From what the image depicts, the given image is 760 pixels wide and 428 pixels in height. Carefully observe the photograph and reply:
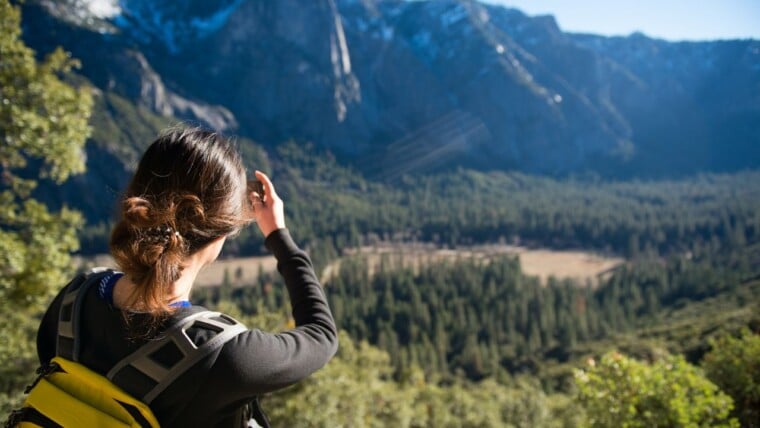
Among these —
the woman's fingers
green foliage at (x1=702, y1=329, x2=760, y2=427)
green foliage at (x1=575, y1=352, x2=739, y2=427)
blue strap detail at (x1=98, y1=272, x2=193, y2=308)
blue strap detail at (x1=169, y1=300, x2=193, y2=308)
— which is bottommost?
green foliage at (x1=702, y1=329, x2=760, y2=427)

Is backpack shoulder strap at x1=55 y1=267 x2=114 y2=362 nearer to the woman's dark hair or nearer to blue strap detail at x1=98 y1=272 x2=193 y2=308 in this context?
blue strap detail at x1=98 y1=272 x2=193 y2=308

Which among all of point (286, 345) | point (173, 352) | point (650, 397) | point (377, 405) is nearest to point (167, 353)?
point (173, 352)

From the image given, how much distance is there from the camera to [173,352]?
1951 mm

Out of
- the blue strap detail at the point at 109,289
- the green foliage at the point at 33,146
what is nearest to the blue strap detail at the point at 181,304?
the blue strap detail at the point at 109,289

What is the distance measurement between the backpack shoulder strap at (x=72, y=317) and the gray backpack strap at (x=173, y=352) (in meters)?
0.32

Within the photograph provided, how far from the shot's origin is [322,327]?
2459mm

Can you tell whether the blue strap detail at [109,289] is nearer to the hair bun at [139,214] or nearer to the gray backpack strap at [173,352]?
the gray backpack strap at [173,352]

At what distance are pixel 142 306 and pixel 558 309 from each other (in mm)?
100929

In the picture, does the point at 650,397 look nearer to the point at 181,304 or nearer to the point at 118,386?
the point at 181,304

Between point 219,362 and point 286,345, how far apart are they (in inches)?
13.0

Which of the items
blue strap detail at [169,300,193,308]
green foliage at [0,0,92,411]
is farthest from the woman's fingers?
green foliage at [0,0,92,411]

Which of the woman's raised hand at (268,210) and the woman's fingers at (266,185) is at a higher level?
the woman's fingers at (266,185)

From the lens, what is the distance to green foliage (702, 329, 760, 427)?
836 centimetres

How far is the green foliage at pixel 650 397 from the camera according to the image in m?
6.69
